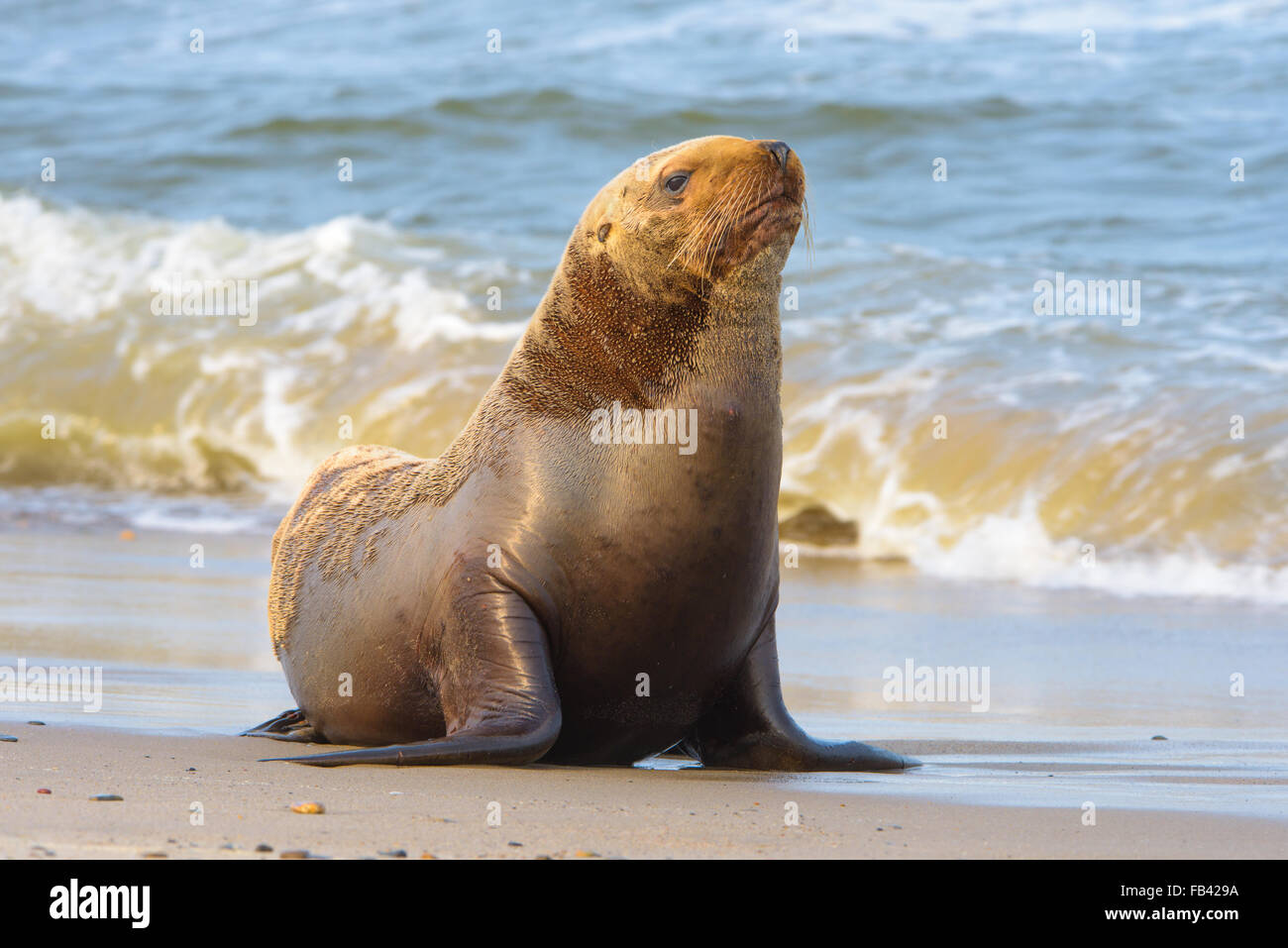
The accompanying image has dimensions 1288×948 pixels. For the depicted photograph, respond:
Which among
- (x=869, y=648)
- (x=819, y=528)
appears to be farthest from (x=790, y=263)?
(x=869, y=648)

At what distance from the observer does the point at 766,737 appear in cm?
507

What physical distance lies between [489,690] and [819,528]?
6.96 m

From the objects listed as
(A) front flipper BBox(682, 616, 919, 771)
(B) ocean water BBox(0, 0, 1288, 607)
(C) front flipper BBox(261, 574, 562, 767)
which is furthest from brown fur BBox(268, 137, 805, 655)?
(B) ocean water BBox(0, 0, 1288, 607)

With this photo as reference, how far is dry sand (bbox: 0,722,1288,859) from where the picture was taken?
137 inches

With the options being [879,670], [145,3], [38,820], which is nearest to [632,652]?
[38,820]

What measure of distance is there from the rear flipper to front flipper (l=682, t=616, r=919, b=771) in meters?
1.23

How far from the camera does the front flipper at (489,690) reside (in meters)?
4.50

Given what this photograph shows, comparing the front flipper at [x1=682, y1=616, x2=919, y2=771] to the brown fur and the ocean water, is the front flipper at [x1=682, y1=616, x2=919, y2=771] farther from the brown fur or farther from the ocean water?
the ocean water

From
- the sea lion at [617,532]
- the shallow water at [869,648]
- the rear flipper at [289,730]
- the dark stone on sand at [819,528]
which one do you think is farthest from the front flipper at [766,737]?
the dark stone on sand at [819,528]

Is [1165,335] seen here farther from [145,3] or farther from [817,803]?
[145,3]

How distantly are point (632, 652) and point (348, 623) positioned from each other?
37.8 inches

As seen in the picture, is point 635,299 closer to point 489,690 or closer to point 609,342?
point 609,342

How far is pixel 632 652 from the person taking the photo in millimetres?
4801
